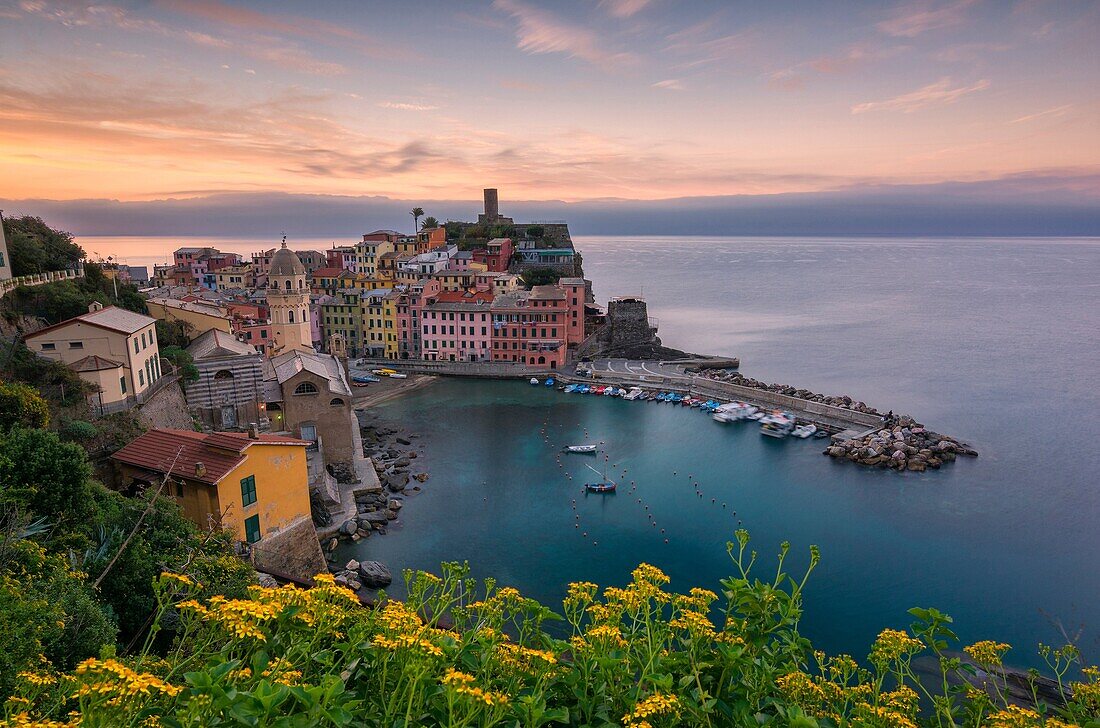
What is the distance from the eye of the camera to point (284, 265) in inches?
1118

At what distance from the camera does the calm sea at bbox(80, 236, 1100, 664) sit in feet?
60.8

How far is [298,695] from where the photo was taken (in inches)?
100

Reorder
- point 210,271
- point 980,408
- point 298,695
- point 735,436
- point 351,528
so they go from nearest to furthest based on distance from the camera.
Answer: point 298,695, point 351,528, point 735,436, point 980,408, point 210,271

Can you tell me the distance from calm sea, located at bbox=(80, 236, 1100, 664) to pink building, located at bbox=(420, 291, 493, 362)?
420 cm

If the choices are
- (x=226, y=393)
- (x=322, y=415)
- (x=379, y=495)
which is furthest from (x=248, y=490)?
(x=379, y=495)

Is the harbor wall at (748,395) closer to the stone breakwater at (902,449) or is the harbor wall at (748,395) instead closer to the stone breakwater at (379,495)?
the stone breakwater at (902,449)

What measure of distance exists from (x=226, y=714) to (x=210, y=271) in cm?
6345

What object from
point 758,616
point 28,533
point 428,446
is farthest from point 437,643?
point 428,446

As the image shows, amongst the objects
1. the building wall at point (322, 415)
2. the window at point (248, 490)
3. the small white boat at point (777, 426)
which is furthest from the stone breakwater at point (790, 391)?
the window at point (248, 490)

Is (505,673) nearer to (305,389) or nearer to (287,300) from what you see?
(305,389)

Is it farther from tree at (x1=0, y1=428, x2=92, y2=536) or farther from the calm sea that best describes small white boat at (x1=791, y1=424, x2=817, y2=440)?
tree at (x1=0, y1=428, x2=92, y2=536)

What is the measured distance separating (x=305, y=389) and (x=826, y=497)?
851 inches

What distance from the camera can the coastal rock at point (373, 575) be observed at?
16984 mm

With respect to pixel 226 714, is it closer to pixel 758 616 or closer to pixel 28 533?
pixel 758 616
